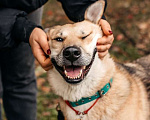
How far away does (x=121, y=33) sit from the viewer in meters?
5.01

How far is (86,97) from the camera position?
6.29 ft

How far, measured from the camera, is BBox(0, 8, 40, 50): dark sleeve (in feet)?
6.41

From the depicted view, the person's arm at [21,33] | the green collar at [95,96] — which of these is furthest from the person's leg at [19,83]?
the green collar at [95,96]

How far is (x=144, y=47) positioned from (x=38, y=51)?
317cm

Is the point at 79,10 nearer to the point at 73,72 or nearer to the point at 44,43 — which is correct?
the point at 44,43

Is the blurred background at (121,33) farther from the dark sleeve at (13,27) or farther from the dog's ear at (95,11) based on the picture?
the dog's ear at (95,11)

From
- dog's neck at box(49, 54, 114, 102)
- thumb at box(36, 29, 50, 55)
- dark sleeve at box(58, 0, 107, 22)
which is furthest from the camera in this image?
dark sleeve at box(58, 0, 107, 22)

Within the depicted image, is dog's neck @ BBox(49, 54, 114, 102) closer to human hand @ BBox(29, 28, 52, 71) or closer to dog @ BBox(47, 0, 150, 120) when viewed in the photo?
dog @ BBox(47, 0, 150, 120)

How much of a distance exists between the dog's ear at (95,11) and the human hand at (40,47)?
418 mm

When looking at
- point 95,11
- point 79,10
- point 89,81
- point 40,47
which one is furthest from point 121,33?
point 40,47

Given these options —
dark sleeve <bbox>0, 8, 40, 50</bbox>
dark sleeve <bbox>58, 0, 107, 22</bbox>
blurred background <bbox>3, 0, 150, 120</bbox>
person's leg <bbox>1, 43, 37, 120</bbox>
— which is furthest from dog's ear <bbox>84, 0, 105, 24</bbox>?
blurred background <bbox>3, 0, 150, 120</bbox>

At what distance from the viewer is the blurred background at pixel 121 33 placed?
3.57 meters

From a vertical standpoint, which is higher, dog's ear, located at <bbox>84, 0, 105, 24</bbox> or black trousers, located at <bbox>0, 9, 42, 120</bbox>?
dog's ear, located at <bbox>84, 0, 105, 24</bbox>

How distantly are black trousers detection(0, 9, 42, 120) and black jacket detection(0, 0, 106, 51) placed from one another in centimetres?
24
